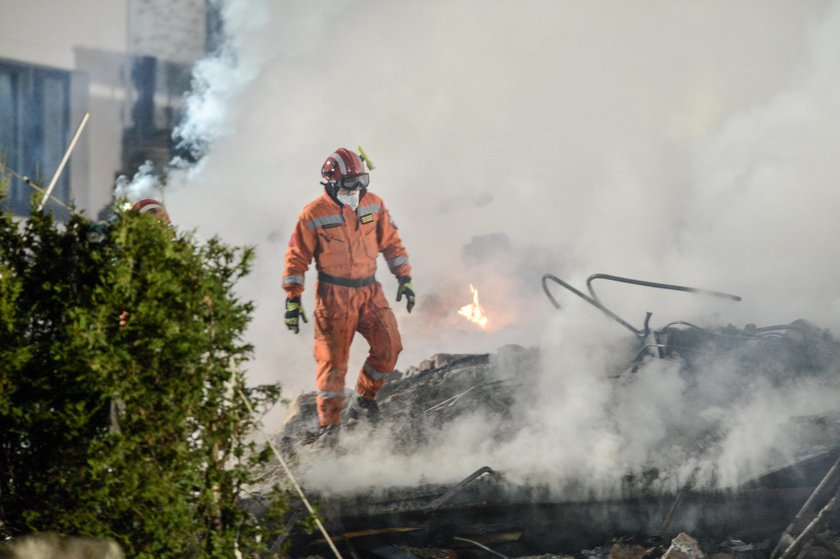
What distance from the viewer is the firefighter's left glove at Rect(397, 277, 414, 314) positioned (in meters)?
7.88

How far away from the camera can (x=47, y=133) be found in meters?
8.62

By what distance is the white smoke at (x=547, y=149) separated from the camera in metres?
8.07

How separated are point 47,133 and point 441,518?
4.84 meters

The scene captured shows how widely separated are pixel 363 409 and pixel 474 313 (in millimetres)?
1335

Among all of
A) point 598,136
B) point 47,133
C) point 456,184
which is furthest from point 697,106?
point 47,133

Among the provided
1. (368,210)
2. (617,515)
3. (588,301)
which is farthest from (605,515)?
(368,210)

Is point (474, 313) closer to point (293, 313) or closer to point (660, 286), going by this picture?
point (660, 286)

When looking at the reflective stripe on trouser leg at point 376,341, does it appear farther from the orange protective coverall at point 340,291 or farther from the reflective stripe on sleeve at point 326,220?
the reflective stripe on sleeve at point 326,220

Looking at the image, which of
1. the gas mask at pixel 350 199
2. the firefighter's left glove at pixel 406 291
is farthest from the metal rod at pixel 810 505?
the gas mask at pixel 350 199

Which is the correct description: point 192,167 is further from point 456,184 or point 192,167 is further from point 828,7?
point 828,7

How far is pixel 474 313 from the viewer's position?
331 inches

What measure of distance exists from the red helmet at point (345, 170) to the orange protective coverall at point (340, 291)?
109 millimetres

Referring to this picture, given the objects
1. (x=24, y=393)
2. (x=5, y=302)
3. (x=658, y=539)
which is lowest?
(x=658, y=539)

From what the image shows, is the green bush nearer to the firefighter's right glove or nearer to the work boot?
the firefighter's right glove
